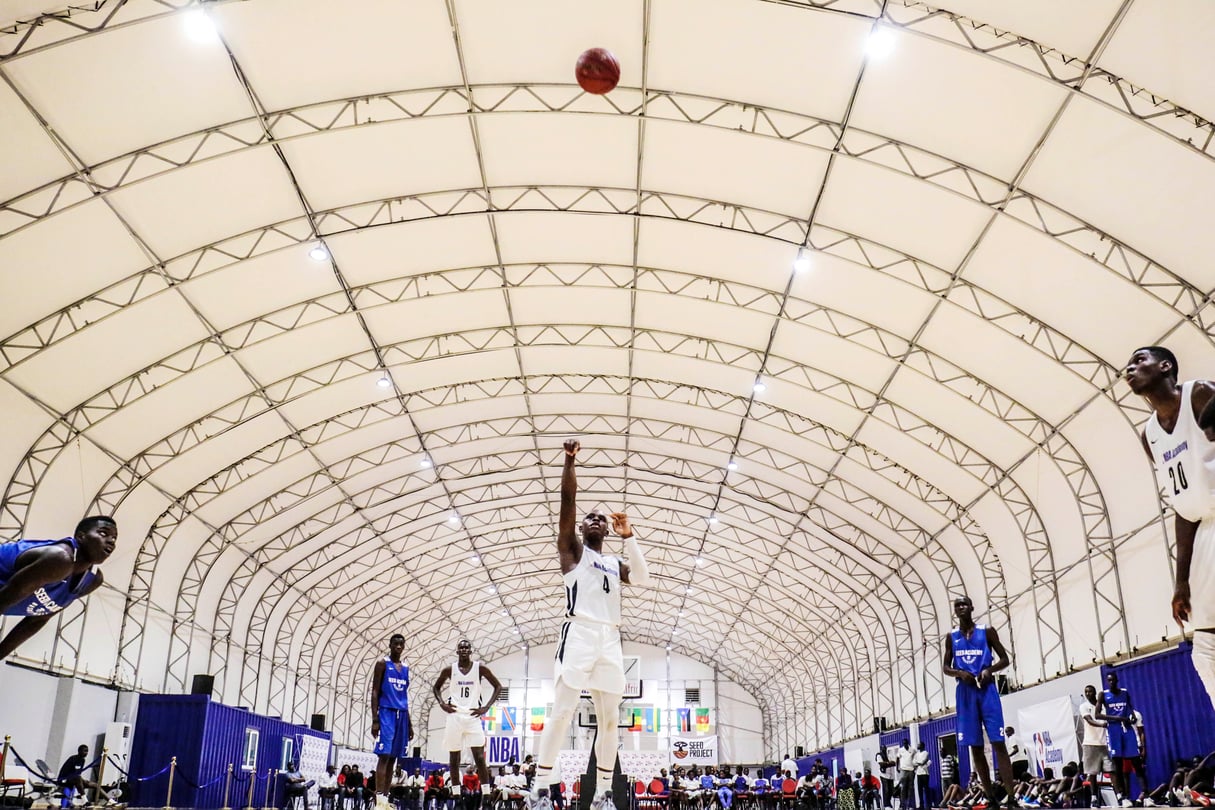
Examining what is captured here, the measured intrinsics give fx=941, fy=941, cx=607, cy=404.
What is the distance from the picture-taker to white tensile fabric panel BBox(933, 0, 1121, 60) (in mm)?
13609

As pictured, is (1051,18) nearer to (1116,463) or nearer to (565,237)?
(565,237)

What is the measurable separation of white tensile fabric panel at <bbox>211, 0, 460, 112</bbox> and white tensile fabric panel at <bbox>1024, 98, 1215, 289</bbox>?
1062 cm

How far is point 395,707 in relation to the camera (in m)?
11.9

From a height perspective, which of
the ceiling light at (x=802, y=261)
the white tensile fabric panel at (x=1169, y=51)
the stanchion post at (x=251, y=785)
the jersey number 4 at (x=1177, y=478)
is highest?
the ceiling light at (x=802, y=261)

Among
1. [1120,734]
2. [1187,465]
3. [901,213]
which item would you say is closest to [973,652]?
[1187,465]

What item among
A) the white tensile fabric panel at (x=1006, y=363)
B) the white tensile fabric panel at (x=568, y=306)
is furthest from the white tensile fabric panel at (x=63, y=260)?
the white tensile fabric panel at (x=1006, y=363)

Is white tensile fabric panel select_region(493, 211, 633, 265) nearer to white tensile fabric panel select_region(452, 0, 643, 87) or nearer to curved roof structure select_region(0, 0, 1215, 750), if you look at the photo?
curved roof structure select_region(0, 0, 1215, 750)

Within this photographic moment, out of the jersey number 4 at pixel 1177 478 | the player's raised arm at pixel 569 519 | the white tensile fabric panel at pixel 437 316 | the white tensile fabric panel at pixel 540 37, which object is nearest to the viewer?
the jersey number 4 at pixel 1177 478

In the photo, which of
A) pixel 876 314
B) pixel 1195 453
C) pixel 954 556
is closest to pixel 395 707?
pixel 1195 453

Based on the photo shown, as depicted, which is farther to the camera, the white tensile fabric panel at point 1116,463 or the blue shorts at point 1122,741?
the white tensile fabric panel at point 1116,463

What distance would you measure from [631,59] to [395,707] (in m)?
11.5

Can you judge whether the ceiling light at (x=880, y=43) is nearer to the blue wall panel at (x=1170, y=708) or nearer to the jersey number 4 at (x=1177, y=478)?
the jersey number 4 at (x=1177, y=478)

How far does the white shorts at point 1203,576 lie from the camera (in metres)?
4.82

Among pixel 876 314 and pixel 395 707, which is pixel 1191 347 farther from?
pixel 395 707
